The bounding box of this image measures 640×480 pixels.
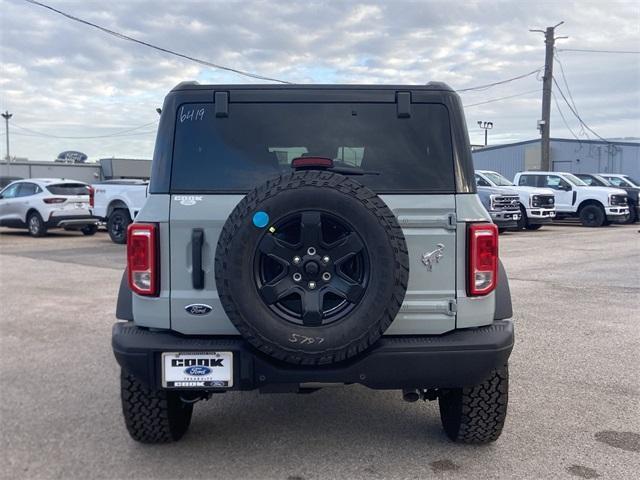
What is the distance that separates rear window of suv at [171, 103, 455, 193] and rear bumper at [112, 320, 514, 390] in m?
0.84

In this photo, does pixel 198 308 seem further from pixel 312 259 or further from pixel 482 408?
pixel 482 408

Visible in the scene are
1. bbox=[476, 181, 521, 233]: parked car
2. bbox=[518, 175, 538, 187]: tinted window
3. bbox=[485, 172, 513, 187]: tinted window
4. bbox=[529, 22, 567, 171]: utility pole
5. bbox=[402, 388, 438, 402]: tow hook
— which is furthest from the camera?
bbox=[529, 22, 567, 171]: utility pole

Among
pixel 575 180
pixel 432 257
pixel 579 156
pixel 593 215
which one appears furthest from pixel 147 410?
pixel 579 156

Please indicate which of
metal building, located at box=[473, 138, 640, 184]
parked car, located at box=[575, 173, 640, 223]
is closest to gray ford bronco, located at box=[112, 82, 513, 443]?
parked car, located at box=[575, 173, 640, 223]

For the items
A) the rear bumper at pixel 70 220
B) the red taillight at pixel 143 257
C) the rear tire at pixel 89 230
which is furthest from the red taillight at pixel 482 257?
the rear tire at pixel 89 230

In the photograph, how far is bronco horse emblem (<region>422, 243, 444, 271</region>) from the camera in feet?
11.8

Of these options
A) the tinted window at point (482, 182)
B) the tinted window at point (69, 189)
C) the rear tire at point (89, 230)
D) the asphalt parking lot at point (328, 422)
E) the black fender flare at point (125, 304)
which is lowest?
the asphalt parking lot at point (328, 422)

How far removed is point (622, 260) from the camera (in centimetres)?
1326

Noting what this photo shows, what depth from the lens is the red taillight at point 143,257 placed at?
3.57 metres

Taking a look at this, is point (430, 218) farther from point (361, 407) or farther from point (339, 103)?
point (361, 407)

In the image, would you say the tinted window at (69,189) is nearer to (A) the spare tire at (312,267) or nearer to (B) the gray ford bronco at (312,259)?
(B) the gray ford bronco at (312,259)

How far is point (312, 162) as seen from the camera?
137 inches

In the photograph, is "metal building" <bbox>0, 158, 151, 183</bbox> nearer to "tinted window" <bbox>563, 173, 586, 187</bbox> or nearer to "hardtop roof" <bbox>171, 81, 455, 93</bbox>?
"tinted window" <bbox>563, 173, 586, 187</bbox>

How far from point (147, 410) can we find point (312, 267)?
142 cm
